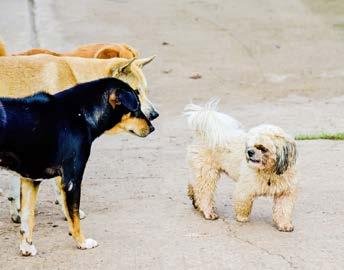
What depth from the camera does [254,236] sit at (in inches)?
253

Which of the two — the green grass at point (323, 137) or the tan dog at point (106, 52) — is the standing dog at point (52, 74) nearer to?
the tan dog at point (106, 52)

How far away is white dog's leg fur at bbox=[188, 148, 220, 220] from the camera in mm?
6909

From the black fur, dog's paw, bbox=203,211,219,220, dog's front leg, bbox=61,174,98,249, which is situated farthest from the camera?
dog's paw, bbox=203,211,219,220

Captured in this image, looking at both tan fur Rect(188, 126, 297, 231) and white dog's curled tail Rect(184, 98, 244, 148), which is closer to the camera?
tan fur Rect(188, 126, 297, 231)

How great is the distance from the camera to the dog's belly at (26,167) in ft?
18.9

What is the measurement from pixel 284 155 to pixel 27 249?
6.26 feet

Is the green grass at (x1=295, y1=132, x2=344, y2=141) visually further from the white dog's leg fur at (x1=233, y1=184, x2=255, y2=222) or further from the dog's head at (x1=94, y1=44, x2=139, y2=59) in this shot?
the white dog's leg fur at (x1=233, y1=184, x2=255, y2=222)

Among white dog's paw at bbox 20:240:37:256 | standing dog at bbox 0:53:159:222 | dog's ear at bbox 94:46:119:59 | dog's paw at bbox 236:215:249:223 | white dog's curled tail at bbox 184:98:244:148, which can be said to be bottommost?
dog's paw at bbox 236:215:249:223

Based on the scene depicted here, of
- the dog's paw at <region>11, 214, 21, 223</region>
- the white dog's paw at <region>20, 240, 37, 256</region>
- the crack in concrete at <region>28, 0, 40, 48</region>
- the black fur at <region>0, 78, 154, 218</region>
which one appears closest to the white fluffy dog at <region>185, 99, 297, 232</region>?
the black fur at <region>0, 78, 154, 218</region>

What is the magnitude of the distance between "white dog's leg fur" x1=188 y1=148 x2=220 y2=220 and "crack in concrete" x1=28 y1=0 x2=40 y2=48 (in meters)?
6.61

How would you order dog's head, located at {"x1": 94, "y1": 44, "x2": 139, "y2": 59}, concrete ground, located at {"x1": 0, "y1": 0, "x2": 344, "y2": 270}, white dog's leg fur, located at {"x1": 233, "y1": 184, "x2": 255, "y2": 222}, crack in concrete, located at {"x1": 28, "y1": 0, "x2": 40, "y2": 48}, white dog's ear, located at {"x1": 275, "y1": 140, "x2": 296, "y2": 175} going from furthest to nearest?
crack in concrete, located at {"x1": 28, "y1": 0, "x2": 40, "y2": 48} < dog's head, located at {"x1": 94, "y1": 44, "x2": 139, "y2": 59} < white dog's leg fur, located at {"x1": 233, "y1": 184, "x2": 255, "y2": 222} < white dog's ear, located at {"x1": 275, "y1": 140, "x2": 296, "y2": 175} < concrete ground, located at {"x1": 0, "y1": 0, "x2": 344, "y2": 270}

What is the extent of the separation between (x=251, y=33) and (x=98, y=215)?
8258 millimetres

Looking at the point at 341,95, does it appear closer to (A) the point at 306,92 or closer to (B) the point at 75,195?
(A) the point at 306,92

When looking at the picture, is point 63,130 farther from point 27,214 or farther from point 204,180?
point 204,180
